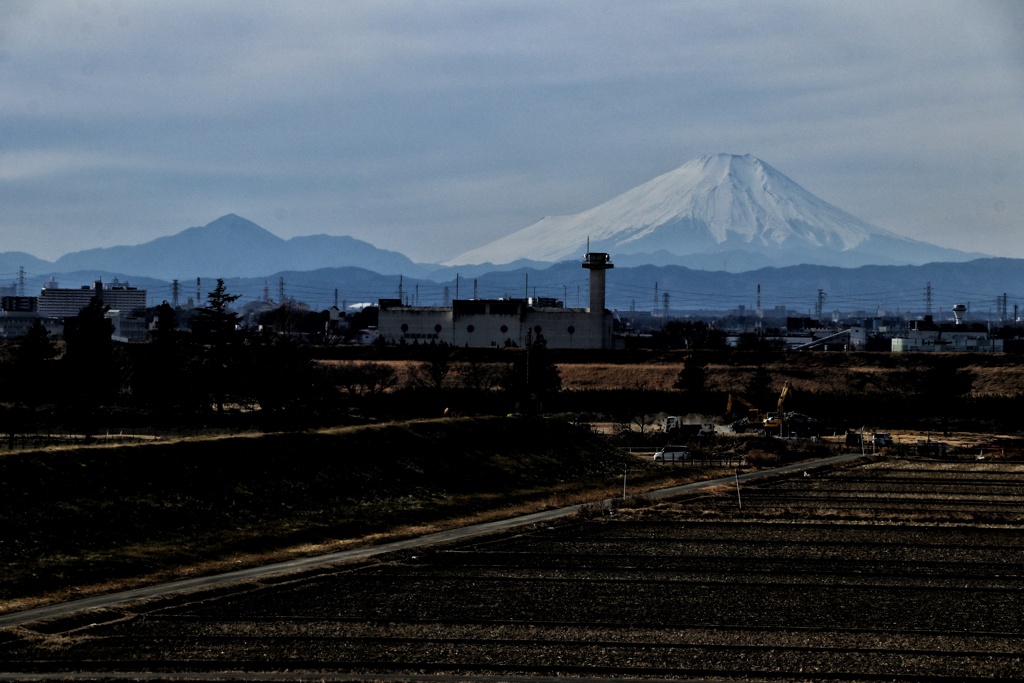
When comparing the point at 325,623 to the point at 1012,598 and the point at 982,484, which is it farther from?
the point at 982,484

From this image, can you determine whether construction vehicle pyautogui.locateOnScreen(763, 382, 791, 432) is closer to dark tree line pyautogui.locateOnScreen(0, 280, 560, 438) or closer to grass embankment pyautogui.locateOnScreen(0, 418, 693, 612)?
dark tree line pyautogui.locateOnScreen(0, 280, 560, 438)

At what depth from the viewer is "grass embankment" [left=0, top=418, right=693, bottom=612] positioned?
33344 millimetres

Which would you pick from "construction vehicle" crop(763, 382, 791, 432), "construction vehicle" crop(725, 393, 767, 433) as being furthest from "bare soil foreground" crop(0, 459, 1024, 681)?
"construction vehicle" crop(725, 393, 767, 433)

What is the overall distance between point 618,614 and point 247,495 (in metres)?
16.6

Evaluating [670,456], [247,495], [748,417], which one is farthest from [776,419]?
[247,495]

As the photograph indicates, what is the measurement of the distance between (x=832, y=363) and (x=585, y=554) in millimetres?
82567

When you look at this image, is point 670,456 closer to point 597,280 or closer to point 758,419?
point 758,419

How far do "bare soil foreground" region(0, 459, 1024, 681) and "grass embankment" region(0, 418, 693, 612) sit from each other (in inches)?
142

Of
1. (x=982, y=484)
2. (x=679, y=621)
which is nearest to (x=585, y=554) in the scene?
(x=679, y=621)

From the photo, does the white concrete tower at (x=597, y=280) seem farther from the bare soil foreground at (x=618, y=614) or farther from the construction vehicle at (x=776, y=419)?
the bare soil foreground at (x=618, y=614)

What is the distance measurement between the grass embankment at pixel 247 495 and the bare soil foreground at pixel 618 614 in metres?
3.60

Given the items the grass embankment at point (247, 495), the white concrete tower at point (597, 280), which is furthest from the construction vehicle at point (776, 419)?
the white concrete tower at point (597, 280)

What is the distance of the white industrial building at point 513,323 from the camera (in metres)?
127

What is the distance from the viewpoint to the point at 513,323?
5054 inches
